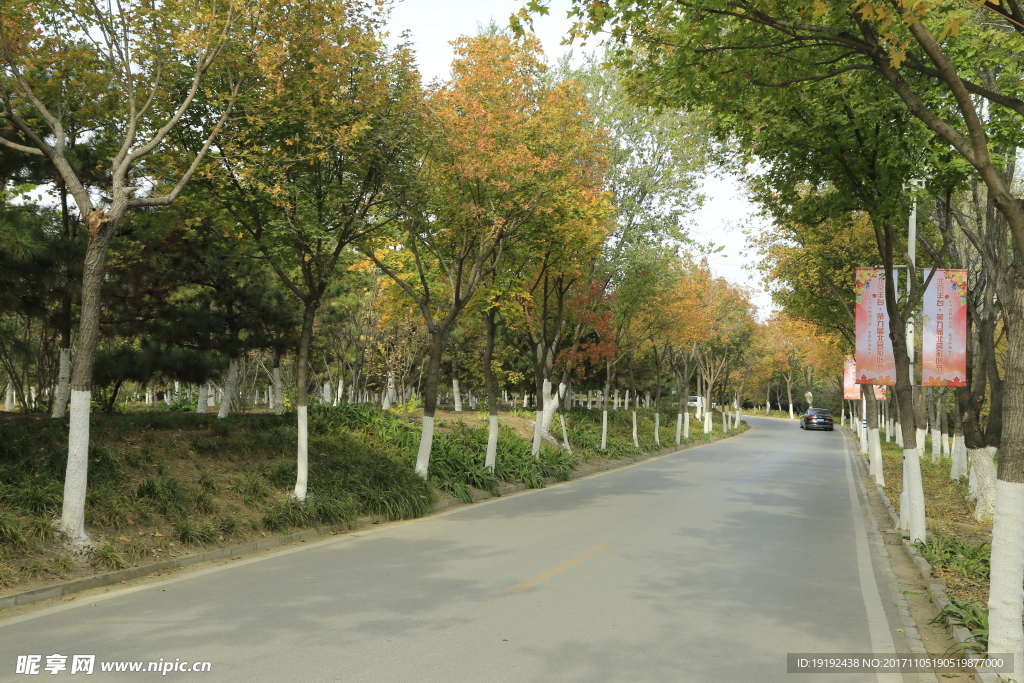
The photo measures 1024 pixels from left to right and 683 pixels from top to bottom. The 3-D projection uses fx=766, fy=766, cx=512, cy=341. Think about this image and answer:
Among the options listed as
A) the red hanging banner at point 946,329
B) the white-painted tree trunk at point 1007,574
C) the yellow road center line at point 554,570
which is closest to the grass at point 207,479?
the yellow road center line at point 554,570

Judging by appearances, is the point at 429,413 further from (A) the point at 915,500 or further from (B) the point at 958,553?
(B) the point at 958,553

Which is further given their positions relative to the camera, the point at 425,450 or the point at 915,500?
the point at 425,450

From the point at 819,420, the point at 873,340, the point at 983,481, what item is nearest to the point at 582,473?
the point at 873,340

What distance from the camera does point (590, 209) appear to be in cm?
1791

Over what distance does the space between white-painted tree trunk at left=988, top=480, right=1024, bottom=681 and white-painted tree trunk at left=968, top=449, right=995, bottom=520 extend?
9.75 meters

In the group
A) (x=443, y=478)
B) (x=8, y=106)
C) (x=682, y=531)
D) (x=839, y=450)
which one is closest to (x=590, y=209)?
(x=443, y=478)

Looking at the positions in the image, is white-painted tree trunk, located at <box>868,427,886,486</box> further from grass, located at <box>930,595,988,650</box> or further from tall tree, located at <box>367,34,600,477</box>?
grass, located at <box>930,595,988,650</box>

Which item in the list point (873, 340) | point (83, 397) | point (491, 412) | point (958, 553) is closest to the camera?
point (83, 397)

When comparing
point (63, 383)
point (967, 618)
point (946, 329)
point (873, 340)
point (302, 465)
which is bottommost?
point (967, 618)

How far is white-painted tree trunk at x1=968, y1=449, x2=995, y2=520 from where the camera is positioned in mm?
14352

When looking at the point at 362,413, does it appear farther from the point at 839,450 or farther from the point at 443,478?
the point at 839,450

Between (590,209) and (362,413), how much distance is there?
7352 mm

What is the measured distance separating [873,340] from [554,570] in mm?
9109

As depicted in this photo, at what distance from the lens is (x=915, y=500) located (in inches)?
452
